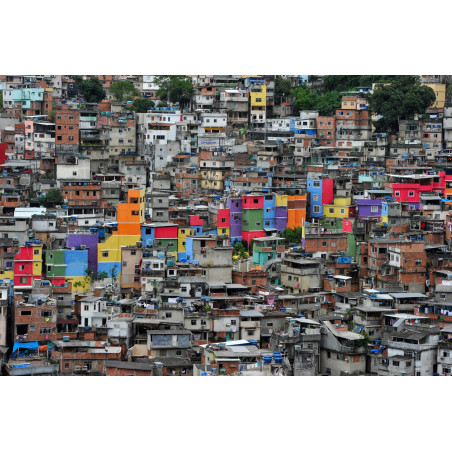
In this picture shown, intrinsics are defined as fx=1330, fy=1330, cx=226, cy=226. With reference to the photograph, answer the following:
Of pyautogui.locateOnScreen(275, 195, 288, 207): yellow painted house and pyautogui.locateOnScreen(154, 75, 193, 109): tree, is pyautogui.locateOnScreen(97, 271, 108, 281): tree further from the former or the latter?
pyautogui.locateOnScreen(154, 75, 193, 109): tree

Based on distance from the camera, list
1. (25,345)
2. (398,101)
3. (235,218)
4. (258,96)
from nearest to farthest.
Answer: (25,345) → (235,218) → (398,101) → (258,96)

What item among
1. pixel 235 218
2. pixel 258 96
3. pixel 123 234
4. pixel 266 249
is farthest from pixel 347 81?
pixel 123 234

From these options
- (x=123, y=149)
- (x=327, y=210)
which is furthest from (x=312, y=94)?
(x=327, y=210)

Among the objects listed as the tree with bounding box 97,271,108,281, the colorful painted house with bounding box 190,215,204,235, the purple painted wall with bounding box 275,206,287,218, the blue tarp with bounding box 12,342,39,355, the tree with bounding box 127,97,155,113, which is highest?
the tree with bounding box 127,97,155,113

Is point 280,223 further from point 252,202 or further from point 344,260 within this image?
point 344,260

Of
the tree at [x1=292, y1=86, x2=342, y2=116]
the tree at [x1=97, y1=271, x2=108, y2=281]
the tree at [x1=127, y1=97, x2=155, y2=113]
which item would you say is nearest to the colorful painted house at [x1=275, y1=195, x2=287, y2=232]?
the tree at [x1=97, y1=271, x2=108, y2=281]

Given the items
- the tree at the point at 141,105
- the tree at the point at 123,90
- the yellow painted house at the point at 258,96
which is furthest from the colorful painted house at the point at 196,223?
the tree at the point at 123,90
